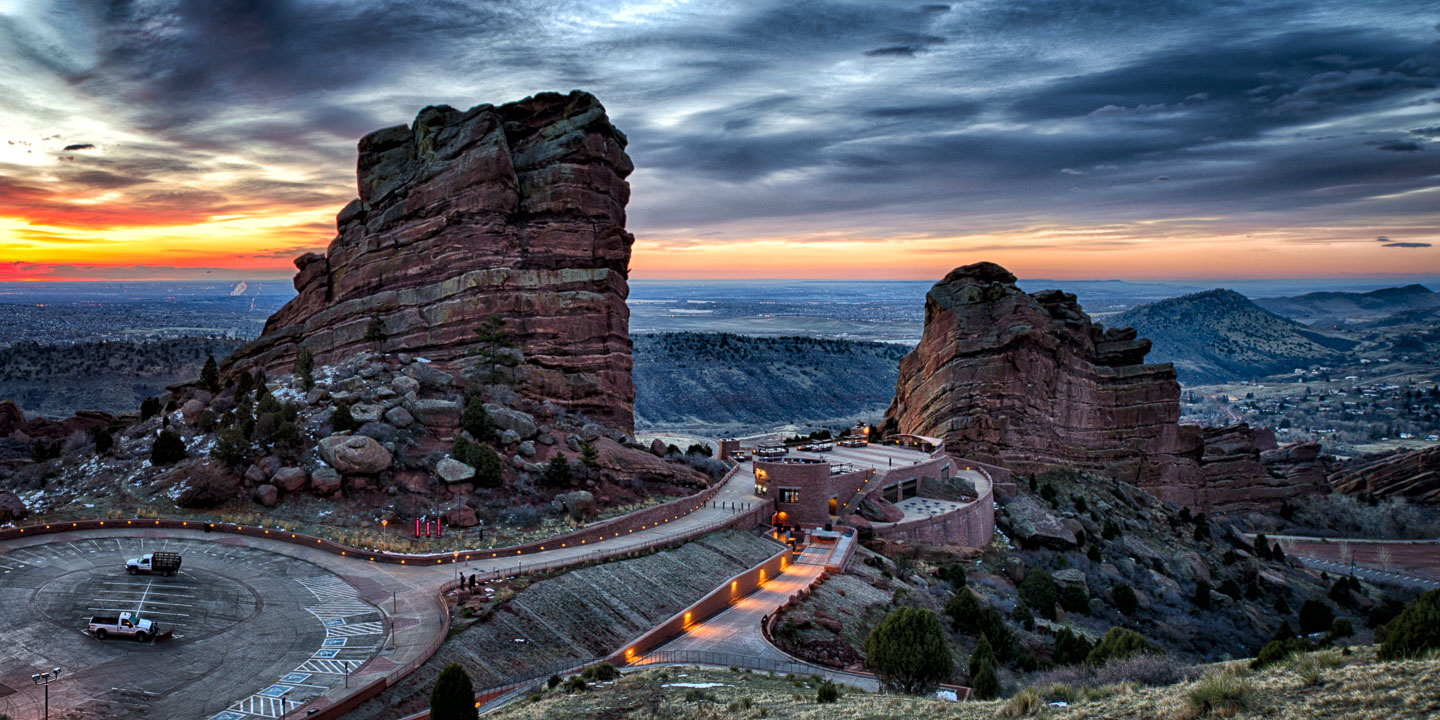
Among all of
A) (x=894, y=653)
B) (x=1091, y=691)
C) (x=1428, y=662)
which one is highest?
(x=1428, y=662)

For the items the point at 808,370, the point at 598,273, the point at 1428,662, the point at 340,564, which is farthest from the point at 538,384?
the point at 808,370

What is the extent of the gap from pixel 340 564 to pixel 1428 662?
33.1 m

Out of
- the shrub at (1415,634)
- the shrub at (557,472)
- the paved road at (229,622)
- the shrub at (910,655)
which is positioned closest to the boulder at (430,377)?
the shrub at (557,472)

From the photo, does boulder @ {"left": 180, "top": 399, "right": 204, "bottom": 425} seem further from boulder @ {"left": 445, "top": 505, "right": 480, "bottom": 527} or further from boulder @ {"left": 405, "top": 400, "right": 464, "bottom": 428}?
boulder @ {"left": 445, "top": 505, "right": 480, "bottom": 527}

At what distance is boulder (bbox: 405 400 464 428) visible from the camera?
1848 inches

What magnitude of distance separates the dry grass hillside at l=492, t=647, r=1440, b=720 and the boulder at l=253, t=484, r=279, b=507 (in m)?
20.7

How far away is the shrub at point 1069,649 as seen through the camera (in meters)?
37.1

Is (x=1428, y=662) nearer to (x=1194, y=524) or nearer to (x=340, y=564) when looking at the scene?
(x=340, y=564)

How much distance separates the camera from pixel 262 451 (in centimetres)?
4334

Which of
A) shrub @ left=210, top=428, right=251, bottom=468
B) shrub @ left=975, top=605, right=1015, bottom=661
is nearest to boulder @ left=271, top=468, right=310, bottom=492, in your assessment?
shrub @ left=210, top=428, right=251, bottom=468

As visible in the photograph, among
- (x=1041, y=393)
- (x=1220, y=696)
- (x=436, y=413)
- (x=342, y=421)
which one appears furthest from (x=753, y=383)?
(x=1220, y=696)

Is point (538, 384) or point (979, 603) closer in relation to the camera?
point (979, 603)

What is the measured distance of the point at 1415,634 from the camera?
17.2 m

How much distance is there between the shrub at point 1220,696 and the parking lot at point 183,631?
798 inches
